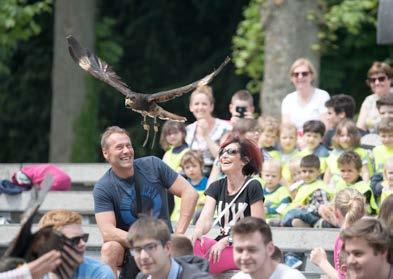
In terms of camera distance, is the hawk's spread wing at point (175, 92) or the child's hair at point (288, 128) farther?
the child's hair at point (288, 128)

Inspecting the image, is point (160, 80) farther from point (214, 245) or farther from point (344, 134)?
point (214, 245)

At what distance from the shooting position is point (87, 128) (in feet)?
70.5

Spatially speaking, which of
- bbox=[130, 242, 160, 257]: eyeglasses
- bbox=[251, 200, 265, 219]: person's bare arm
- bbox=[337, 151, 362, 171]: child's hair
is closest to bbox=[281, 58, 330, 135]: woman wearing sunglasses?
bbox=[337, 151, 362, 171]: child's hair


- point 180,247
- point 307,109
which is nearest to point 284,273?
point 180,247

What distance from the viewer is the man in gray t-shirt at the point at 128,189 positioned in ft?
34.7

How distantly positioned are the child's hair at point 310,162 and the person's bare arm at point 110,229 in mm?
2343

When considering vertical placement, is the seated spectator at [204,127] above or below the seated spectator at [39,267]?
above

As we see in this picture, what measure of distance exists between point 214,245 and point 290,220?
1.87m

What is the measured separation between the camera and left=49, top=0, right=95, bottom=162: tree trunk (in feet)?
69.7

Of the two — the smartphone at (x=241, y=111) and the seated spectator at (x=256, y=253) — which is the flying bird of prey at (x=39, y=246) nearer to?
the seated spectator at (x=256, y=253)

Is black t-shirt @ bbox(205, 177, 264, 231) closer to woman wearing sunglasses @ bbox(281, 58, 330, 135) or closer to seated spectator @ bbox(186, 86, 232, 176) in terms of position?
seated spectator @ bbox(186, 86, 232, 176)

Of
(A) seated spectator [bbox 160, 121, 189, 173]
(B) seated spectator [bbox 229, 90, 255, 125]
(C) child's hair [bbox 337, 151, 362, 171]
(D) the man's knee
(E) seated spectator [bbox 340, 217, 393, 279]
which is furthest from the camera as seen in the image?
(B) seated spectator [bbox 229, 90, 255, 125]

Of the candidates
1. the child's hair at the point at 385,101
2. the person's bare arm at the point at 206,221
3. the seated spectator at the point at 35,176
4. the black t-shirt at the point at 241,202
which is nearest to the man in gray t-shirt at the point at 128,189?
the person's bare arm at the point at 206,221

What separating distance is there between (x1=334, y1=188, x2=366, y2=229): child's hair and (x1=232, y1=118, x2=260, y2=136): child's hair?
318cm
